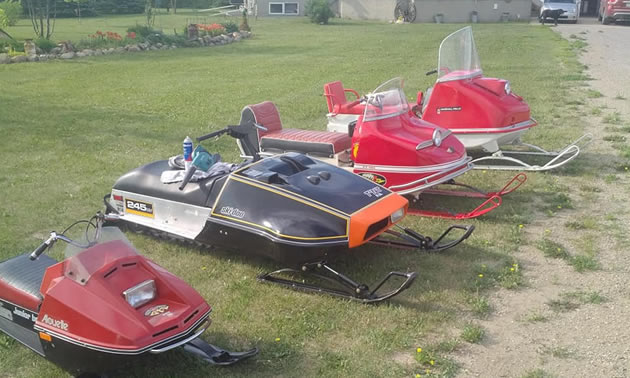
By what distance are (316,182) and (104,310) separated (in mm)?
2202

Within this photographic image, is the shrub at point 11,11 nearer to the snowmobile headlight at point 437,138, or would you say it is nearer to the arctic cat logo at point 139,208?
the arctic cat logo at point 139,208

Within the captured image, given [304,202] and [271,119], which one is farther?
[271,119]

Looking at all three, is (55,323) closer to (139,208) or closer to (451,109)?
(139,208)

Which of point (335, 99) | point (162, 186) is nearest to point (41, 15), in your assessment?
point (335, 99)

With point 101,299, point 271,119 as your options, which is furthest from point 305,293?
point 271,119

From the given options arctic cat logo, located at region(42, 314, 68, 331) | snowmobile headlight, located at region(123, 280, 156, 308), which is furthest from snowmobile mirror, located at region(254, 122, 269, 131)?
arctic cat logo, located at region(42, 314, 68, 331)

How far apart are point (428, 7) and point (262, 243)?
1488 inches

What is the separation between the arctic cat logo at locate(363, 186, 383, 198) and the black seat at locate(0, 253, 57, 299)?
8.24 feet

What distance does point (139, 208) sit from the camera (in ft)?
19.7

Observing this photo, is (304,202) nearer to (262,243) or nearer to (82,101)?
(262,243)

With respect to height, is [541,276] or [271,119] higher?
[271,119]

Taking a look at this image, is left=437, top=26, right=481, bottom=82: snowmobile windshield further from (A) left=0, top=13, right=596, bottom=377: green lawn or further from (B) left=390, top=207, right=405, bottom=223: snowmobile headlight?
(B) left=390, top=207, right=405, bottom=223: snowmobile headlight

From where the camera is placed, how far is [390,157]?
6492 millimetres

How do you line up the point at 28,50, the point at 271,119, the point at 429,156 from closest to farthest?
the point at 429,156
the point at 271,119
the point at 28,50
